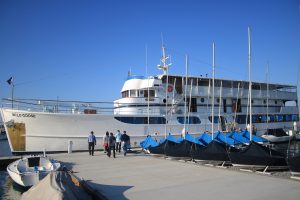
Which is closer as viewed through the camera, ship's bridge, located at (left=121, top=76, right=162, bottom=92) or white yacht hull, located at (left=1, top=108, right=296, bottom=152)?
white yacht hull, located at (left=1, top=108, right=296, bottom=152)

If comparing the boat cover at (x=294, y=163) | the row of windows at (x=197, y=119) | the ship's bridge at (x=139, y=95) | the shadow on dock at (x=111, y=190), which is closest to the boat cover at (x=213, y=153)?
the boat cover at (x=294, y=163)

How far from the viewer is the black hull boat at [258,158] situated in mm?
11242

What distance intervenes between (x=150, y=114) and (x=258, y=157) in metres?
14.4

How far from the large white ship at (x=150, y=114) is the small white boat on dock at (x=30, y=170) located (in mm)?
8075

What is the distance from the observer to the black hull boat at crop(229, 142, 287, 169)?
11242 mm

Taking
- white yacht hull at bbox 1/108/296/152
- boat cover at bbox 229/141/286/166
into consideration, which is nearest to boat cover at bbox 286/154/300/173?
boat cover at bbox 229/141/286/166

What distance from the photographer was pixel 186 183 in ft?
29.8

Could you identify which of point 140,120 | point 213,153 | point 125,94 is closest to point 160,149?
point 213,153

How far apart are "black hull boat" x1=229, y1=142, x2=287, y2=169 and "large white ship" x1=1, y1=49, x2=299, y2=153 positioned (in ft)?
21.5

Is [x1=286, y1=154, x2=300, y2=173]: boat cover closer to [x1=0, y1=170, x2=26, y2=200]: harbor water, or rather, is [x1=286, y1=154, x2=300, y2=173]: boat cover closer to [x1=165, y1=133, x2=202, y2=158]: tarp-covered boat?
[x1=165, y1=133, x2=202, y2=158]: tarp-covered boat

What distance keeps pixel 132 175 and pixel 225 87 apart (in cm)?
→ 2138

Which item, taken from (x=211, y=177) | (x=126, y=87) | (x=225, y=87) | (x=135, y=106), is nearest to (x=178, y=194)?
(x=211, y=177)

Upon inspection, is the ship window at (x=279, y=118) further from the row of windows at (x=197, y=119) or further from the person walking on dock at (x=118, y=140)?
the person walking on dock at (x=118, y=140)

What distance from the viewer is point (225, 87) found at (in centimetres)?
3006
